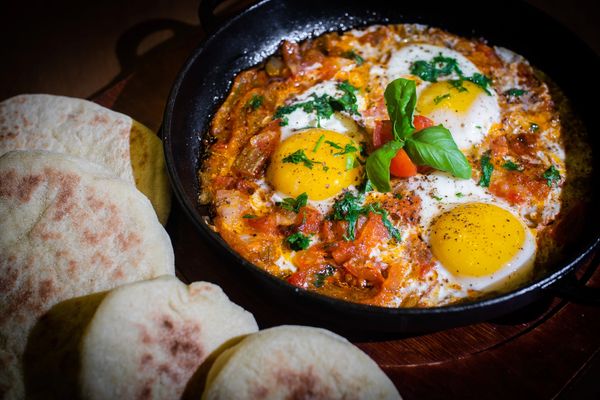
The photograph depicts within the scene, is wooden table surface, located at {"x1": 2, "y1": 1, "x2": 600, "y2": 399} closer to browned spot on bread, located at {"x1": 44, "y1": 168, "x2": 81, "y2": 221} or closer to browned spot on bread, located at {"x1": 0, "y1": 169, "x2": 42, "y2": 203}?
browned spot on bread, located at {"x1": 44, "y1": 168, "x2": 81, "y2": 221}

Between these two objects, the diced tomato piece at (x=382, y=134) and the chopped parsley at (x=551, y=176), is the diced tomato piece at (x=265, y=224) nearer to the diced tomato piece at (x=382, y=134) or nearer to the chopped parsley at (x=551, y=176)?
the diced tomato piece at (x=382, y=134)

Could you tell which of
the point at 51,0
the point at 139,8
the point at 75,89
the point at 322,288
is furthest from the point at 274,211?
the point at 51,0

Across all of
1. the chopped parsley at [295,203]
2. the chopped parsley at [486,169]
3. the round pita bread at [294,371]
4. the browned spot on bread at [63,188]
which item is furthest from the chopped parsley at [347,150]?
the browned spot on bread at [63,188]

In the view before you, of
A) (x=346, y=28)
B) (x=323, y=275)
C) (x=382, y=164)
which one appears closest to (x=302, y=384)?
(x=323, y=275)

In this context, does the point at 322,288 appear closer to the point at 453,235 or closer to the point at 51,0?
the point at 453,235

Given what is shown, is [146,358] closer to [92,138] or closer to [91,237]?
[91,237]

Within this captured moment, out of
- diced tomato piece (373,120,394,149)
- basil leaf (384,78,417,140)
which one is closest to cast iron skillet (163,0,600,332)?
basil leaf (384,78,417,140)
